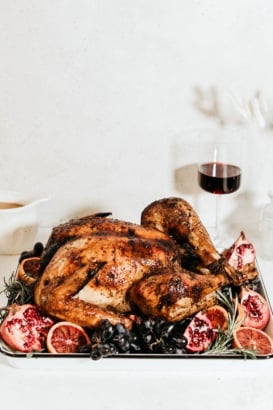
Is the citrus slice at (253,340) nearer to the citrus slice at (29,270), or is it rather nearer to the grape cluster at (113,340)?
the grape cluster at (113,340)

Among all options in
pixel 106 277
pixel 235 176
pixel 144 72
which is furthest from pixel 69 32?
pixel 106 277

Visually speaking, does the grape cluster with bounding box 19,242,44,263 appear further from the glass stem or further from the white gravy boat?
the glass stem

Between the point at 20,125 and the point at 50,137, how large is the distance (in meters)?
0.09

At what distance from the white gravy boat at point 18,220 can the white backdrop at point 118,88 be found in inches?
5.3

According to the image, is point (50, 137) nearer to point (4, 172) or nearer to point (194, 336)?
point (4, 172)

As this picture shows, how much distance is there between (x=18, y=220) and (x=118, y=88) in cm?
45

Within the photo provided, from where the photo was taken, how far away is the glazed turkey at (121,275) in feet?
4.97

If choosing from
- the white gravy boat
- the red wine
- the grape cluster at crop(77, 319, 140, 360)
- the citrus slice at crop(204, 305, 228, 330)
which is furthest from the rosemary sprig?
the white gravy boat

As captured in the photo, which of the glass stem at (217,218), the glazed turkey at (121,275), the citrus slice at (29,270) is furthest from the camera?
the glass stem at (217,218)

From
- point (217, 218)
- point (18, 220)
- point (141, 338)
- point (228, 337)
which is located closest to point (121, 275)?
point (141, 338)
